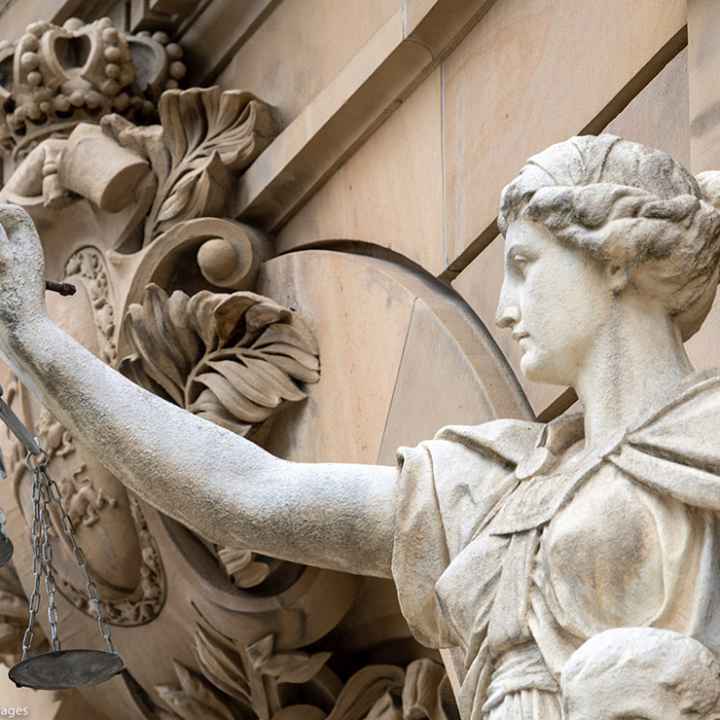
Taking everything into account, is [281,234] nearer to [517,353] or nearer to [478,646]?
[517,353]

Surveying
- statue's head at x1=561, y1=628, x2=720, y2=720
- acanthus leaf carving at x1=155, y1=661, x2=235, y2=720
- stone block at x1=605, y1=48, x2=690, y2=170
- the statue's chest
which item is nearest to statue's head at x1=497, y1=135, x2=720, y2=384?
the statue's chest

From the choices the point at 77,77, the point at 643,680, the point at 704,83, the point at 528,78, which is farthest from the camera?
the point at 77,77

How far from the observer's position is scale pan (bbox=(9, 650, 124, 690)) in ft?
28.2

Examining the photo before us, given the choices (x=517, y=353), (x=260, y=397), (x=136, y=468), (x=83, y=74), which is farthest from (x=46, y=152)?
(x=136, y=468)

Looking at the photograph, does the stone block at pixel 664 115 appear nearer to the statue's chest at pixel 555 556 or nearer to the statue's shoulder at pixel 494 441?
the statue's shoulder at pixel 494 441

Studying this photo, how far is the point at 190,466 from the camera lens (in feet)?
22.5

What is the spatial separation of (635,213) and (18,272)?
1205 mm

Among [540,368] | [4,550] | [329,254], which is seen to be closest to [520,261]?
[540,368]

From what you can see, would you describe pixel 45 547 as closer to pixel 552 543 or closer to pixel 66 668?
pixel 66 668

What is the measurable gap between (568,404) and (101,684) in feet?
7.79

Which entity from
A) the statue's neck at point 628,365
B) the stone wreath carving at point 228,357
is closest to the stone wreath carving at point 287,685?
the stone wreath carving at point 228,357

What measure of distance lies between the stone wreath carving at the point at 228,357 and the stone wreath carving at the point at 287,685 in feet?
0.67

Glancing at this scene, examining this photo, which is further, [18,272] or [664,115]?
[664,115]

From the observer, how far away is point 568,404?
8055 mm
